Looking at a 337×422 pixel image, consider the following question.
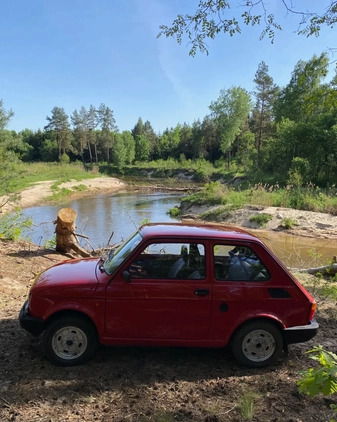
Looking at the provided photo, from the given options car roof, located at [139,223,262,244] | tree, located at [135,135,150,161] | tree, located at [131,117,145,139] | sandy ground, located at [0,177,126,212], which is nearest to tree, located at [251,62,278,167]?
sandy ground, located at [0,177,126,212]

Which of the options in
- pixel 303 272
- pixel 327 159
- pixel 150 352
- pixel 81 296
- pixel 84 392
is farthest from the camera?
pixel 327 159

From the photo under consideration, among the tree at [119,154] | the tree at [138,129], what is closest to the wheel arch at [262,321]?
the tree at [119,154]

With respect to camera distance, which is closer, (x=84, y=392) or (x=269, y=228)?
(x=84, y=392)

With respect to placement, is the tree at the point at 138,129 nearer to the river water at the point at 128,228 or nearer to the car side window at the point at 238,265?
the river water at the point at 128,228

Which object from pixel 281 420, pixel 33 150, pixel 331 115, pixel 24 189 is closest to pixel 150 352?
pixel 281 420

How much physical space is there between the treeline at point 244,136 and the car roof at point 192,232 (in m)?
2.56

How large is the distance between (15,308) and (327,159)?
Result: 3205 cm

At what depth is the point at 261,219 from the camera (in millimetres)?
23125

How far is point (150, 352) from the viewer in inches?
186

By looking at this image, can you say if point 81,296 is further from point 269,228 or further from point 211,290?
point 269,228

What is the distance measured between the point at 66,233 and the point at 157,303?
6879mm

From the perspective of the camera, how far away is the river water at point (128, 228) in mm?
14961

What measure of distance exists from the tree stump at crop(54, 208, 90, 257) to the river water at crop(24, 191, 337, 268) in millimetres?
1096

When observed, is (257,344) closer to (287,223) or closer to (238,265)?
(238,265)
